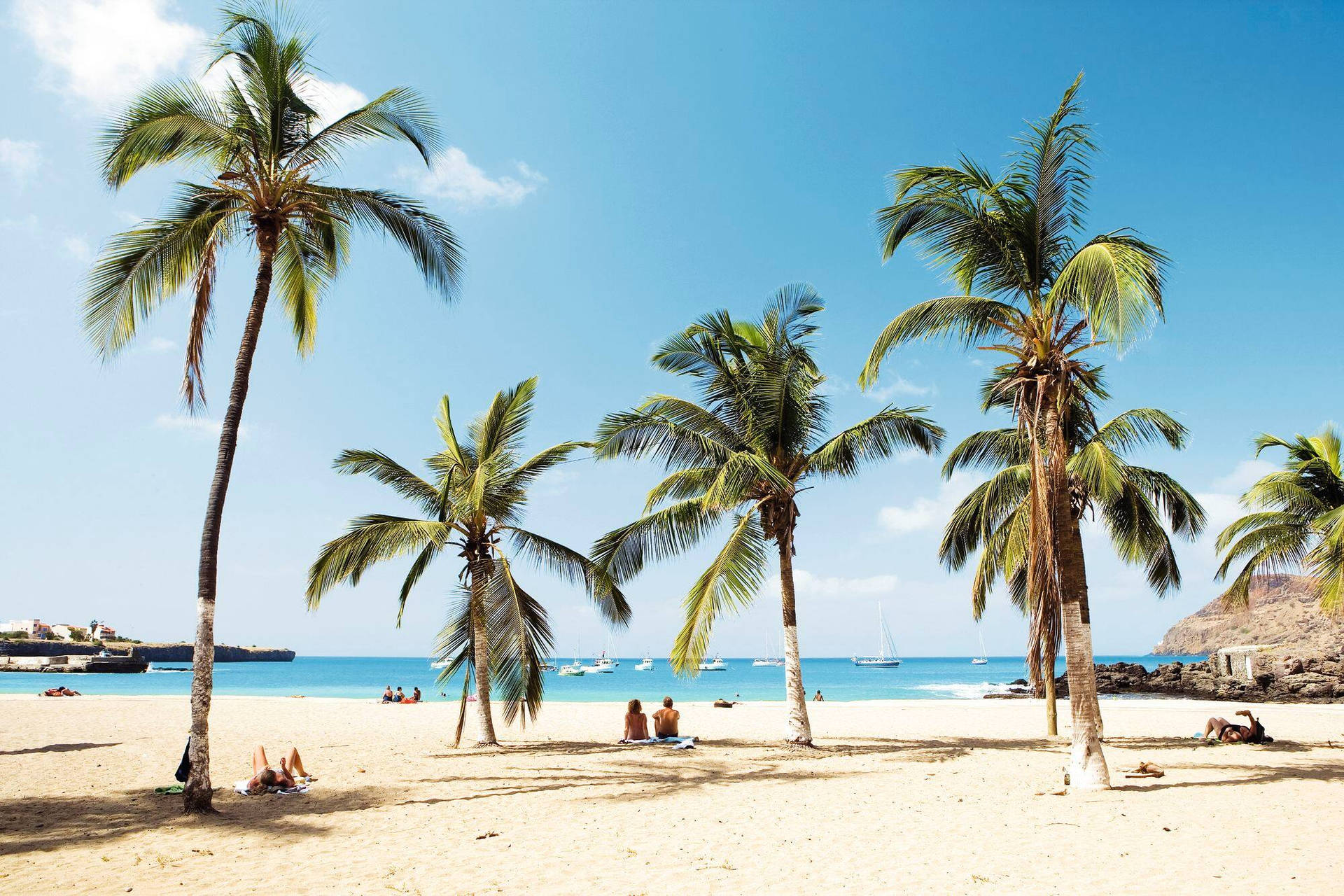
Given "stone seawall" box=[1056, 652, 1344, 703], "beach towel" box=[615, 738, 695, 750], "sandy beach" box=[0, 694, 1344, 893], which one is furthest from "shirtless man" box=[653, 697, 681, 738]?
"stone seawall" box=[1056, 652, 1344, 703]

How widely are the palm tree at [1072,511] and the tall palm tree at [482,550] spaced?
718 cm

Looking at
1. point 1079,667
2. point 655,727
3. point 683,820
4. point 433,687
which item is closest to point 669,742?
point 655,727

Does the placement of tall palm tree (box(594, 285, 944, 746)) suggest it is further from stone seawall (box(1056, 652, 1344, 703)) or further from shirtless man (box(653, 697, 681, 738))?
stone seawall (box(1056, 652, 1344, 703))

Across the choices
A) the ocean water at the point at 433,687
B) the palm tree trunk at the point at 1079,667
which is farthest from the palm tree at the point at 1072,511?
the ocean water at the point at 433,687

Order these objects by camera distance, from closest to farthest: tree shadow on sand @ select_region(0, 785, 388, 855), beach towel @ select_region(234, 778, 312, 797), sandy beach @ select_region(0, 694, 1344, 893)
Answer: sandy beach @ select_region(0, 694, 1344, 893), tree shadow on sand @ select_region(0, 785, 388, 855), beach towel @ select_region(234, 778, 312, 797)

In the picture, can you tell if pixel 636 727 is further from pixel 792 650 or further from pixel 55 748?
pixel 55 748

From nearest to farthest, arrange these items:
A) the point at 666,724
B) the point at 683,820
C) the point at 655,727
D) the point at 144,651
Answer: the point at 683,820
the point at 655,727
the point at 666,724
the point at 144,651

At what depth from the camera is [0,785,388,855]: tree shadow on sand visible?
24.4 ft

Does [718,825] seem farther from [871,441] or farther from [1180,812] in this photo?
[871,441]

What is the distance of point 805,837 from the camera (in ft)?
24.0

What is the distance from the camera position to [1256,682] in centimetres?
3378

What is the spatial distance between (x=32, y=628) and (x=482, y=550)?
126 m

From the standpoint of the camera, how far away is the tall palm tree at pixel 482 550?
A: 12.9m

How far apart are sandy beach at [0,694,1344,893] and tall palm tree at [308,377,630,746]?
1.53 metres
